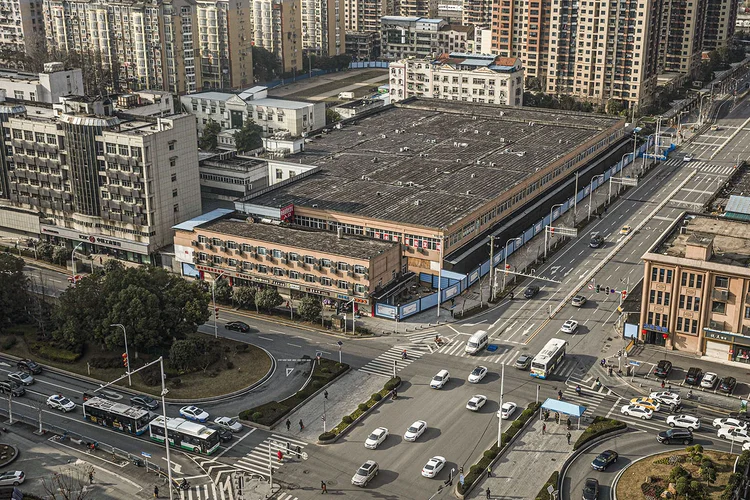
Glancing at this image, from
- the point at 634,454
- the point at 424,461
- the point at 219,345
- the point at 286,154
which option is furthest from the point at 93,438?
the point at 286,154

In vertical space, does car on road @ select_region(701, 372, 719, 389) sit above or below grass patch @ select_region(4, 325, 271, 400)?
above

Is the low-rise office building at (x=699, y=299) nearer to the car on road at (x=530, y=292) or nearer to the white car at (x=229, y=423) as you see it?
the car on road at (x=530, y=292)

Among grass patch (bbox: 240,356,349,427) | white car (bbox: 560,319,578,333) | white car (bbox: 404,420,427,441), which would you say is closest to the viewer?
white car (bbox: 404,420,427,441)

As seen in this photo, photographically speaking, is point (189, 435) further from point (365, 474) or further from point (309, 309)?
point (309, 309)

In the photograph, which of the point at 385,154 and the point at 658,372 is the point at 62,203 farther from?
the point at 658,372

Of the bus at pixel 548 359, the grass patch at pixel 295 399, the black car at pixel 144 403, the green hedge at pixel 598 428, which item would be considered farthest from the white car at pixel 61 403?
the green hedge at pixel 598 428

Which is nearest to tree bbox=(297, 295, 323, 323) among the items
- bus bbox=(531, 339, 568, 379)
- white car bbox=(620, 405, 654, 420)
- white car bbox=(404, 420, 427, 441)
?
white car bbox=(404, 420, 427, 441)

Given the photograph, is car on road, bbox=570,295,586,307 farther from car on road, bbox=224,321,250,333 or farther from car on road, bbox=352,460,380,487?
car on road, bbox=352,460,380,487
